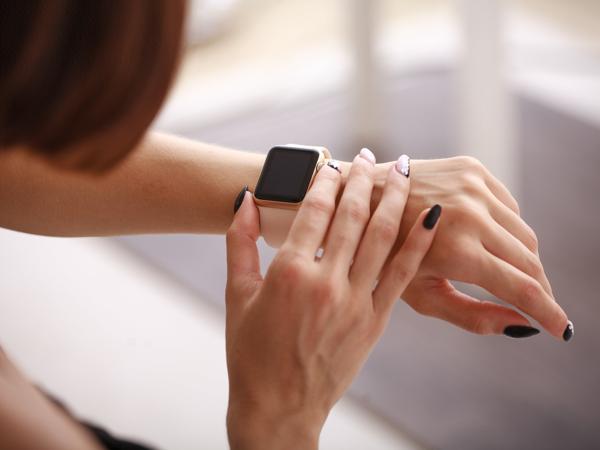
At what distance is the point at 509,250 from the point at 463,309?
0.28 feet

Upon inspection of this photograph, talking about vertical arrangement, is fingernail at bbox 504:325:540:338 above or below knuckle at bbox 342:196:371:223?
below

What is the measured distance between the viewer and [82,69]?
21.8 inches

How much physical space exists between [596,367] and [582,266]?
32 centimetres

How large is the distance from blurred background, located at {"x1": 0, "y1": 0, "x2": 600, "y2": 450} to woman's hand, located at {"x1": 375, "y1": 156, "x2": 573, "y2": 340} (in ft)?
1.59

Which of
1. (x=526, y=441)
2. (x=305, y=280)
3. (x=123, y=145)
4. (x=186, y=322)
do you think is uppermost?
(x=123, y=145)

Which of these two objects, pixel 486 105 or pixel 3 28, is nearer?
pixel 3 28

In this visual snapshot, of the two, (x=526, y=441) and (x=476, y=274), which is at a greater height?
(x=476, y=274)

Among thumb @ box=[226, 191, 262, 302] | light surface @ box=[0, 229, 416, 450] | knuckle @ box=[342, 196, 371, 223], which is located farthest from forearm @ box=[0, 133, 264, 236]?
light surface @ box=[0, 229, 416, 450]

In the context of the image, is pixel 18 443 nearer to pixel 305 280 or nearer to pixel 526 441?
pixel 305 280

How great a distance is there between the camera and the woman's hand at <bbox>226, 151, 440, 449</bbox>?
0.70 m

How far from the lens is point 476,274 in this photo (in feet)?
2.76

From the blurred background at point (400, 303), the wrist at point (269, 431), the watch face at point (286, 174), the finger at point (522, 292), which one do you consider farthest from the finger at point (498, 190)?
the blurred background at point (400, 303)

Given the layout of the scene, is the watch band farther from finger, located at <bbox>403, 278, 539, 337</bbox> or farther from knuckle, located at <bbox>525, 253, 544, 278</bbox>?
knuckle, located at <bbox>525, 253, 544, 278</bbox>

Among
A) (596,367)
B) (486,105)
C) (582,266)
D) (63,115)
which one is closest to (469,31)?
(486,105)
